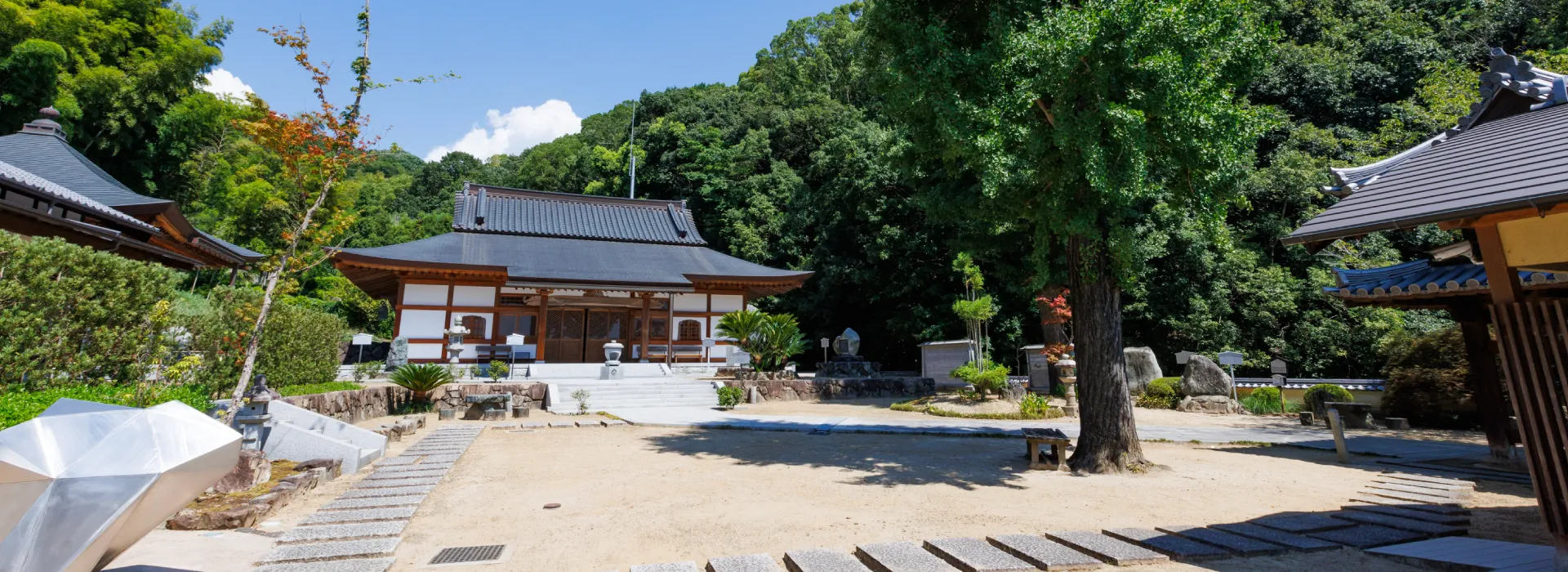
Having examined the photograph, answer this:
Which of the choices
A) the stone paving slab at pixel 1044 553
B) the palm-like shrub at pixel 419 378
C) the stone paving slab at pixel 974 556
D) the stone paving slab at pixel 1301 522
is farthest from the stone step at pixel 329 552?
the palm-like shrub at pixel 419 378

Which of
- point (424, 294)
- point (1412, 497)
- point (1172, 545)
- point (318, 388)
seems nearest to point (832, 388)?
point (318, 388)

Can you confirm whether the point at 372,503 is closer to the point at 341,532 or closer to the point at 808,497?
the point at 341,532

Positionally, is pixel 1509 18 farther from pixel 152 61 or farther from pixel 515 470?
pixel 152 61

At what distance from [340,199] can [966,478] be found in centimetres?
2829

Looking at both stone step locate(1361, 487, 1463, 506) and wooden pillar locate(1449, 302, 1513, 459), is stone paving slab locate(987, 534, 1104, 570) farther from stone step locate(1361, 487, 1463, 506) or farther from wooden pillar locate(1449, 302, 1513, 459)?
wooden pillar locate(1449, 302, 1513, 459)

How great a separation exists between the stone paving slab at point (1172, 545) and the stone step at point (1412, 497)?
2851 mm

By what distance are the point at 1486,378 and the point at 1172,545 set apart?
677 cm

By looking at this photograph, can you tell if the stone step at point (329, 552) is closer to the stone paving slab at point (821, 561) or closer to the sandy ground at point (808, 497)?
the sandy ground at point (808, 497)

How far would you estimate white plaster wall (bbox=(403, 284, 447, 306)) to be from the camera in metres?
17.2

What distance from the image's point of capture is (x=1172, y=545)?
373 centimetres

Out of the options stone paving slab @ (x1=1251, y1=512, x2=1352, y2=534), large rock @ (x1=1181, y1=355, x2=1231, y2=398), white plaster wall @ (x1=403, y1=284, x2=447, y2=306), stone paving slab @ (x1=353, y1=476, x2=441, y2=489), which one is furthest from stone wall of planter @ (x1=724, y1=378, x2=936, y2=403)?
stone paving slab @ (x1=1251, y1=512, x2=1352, y2=534)

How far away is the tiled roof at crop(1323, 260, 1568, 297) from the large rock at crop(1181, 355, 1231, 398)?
603 centimetres

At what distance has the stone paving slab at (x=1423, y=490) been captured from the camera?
5395 millimetres

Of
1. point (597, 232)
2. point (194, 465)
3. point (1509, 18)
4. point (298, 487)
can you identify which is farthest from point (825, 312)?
point (1509, 18)
